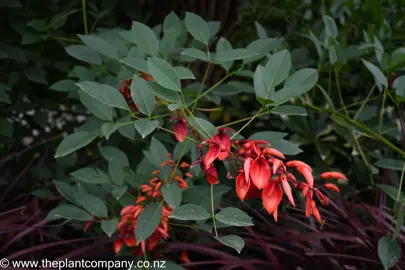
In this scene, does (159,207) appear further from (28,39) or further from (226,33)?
(226,33)

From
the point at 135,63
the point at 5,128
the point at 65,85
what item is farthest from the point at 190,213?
the point at 5,128

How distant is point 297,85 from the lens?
84 centimetres

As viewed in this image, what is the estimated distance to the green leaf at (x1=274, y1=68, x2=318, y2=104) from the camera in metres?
0.81

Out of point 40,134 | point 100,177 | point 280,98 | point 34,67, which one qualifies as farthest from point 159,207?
point 40,134

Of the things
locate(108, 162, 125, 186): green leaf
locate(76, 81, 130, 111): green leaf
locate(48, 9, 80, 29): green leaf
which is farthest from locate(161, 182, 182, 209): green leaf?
locate(48, 9, 80, 29): green leaf

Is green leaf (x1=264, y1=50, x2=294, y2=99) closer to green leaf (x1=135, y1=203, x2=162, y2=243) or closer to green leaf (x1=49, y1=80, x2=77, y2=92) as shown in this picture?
green leaf (x1=135, y1=203, x2=162, y2=243)

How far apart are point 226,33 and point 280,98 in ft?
3.24

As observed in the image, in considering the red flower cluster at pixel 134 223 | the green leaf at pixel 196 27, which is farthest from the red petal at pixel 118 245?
the green leaf at pixel 196 27

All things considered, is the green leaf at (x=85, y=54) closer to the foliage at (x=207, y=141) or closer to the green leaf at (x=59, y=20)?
the foliage at (x=207, y=141)

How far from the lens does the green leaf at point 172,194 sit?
3.05ft

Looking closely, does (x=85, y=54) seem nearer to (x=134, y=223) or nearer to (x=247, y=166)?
(x=134, y=223)

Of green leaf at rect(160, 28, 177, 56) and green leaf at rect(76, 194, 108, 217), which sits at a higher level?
green leaf at rect(160, 28, 177, 56)

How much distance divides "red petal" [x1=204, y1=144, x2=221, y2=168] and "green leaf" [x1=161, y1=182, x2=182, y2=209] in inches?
9.4

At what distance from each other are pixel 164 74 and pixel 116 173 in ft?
1.12
